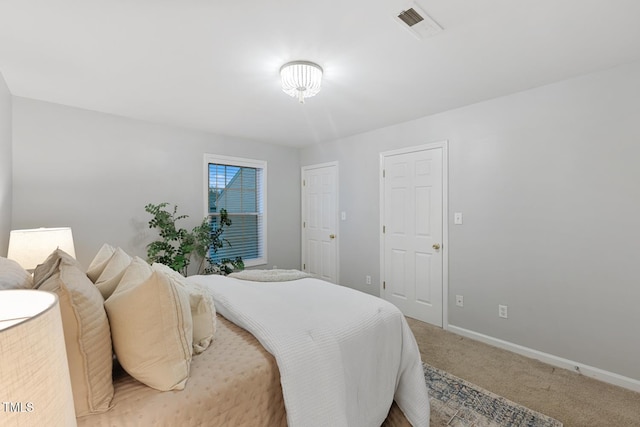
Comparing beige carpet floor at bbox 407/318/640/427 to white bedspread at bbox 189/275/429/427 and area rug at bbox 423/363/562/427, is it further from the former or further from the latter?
white bedspread at bbox 189/275/429/427

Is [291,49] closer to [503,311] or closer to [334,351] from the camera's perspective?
[334,351]

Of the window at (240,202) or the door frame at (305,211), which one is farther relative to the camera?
the door frame at (305,211)

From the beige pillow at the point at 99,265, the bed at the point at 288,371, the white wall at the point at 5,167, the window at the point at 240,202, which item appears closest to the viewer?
the bed at the point at 288,371

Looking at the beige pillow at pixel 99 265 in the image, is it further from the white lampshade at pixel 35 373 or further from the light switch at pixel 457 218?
the light switch at pixel 457 218

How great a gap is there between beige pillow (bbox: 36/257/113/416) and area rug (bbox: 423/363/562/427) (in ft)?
5.82

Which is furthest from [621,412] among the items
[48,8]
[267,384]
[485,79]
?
[48,8]

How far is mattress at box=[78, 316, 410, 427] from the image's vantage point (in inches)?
36.5

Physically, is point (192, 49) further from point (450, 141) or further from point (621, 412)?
A: point (621, 412)

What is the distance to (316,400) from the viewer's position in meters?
1.20

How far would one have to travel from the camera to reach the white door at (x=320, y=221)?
4.40 meters

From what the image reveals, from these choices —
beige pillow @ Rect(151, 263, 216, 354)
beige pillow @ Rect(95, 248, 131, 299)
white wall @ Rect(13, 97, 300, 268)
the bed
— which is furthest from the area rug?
white wall @ Rect(13, 97, 300, 268)

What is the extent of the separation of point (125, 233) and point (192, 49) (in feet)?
7.69

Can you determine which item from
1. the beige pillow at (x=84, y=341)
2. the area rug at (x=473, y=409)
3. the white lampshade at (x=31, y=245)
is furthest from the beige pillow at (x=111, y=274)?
the area rug at (x=473, y=409)

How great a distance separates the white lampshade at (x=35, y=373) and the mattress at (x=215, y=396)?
17.2 inches
